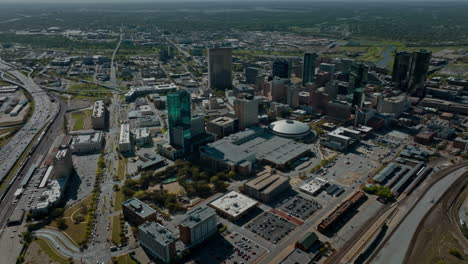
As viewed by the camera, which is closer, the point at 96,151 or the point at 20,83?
the point at 96,151

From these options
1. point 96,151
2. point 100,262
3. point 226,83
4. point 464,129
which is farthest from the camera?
point 226,83

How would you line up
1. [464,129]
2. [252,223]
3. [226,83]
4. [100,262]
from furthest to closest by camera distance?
[226,83] < [464,129] < [252,223] < [100,262]

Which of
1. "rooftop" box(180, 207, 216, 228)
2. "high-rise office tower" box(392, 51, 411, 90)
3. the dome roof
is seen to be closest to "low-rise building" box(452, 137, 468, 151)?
the dome roof

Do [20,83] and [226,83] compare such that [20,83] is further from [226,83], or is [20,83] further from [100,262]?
[100,262]

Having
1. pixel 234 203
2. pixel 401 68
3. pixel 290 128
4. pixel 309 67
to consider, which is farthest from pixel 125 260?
pixel 401 68

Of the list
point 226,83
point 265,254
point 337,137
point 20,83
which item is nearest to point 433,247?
point 265,254

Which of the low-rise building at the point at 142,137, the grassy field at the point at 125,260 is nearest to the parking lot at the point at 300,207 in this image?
the grassy field at the point at 125,260

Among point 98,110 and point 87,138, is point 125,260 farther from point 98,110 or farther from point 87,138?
point 98,110

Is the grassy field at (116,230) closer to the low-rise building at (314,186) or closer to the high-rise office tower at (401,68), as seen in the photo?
the low-rise building at (314,186)
